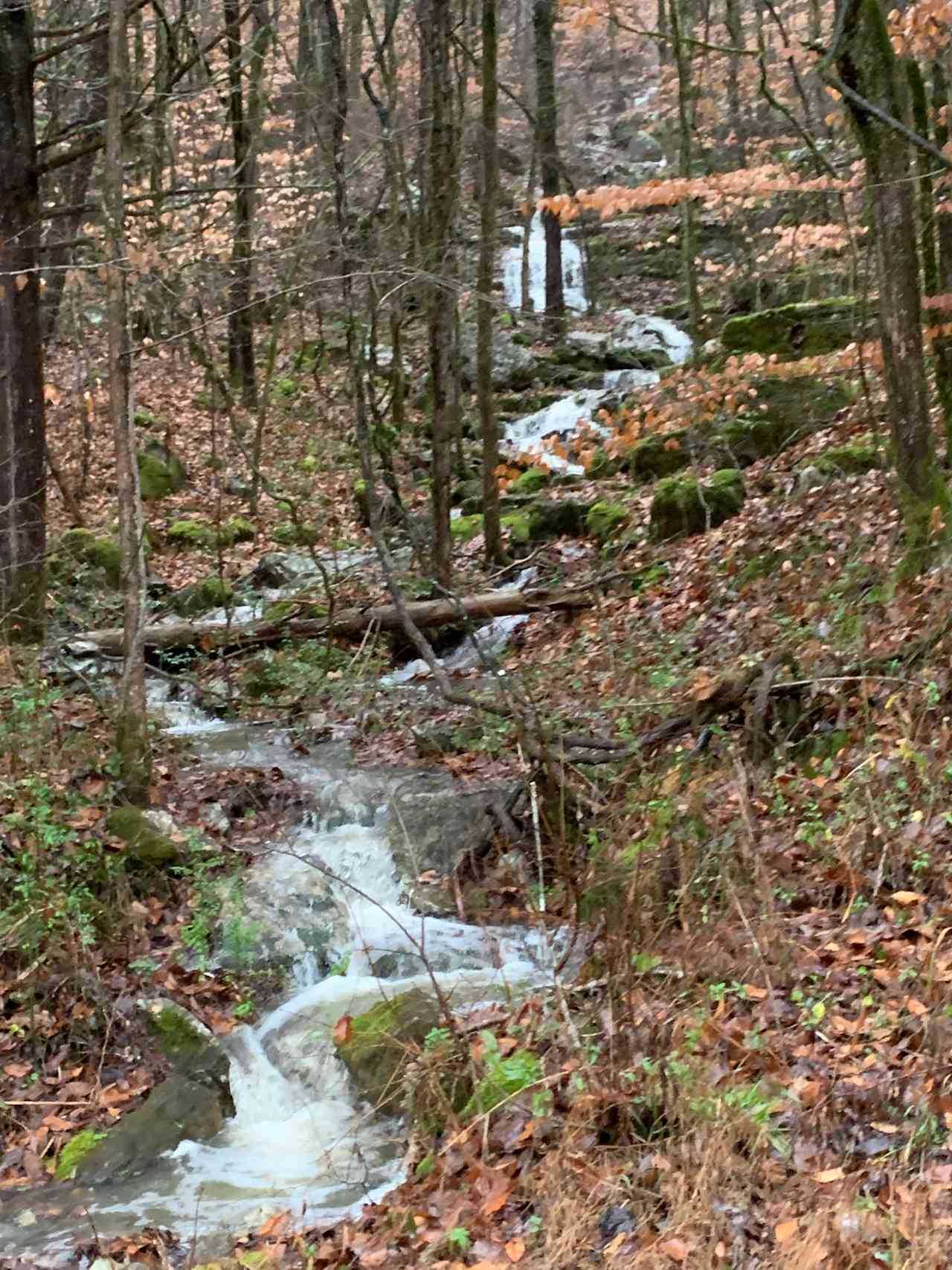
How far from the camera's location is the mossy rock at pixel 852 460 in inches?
421

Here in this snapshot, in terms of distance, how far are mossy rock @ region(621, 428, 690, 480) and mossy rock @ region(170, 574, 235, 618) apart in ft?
18.4

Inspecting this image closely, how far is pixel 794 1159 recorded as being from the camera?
12.4 ft

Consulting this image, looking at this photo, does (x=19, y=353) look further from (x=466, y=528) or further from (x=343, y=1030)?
(x=466, y=528)

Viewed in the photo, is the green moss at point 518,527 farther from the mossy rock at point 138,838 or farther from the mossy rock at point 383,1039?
the mossy rock at point 383,1039

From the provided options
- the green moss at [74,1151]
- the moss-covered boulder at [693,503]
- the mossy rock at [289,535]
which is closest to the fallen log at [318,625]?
the moss-covered boulder at [693,503]

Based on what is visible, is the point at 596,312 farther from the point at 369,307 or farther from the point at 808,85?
the point at 369,307

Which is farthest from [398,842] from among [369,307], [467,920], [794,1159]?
[369,307]

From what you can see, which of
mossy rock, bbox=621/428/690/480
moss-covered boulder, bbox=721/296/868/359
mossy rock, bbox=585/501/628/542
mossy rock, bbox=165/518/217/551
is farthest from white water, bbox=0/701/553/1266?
moss-covered boulder, bbox=721/296/868/359

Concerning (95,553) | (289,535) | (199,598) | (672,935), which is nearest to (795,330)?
(289,535)

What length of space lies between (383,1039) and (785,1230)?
9.42ft

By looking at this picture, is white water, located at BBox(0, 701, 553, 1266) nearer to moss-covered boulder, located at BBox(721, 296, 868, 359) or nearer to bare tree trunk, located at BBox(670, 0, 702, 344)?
moss-covered boulder, located at BBox(721, 296, 868, 359)

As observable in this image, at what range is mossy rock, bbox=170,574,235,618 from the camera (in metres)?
12.7

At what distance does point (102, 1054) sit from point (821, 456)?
894 cm

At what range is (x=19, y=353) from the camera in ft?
29.6
